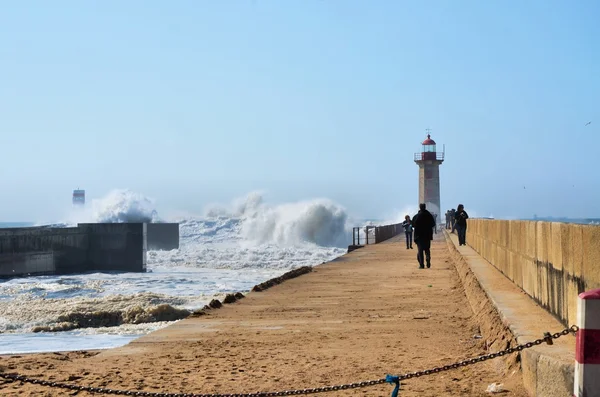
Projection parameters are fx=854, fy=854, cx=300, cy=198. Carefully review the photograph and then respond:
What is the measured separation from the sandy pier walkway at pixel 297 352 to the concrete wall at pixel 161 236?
162 feet

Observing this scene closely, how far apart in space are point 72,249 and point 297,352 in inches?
1228

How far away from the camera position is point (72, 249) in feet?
124

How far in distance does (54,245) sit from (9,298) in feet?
45.5

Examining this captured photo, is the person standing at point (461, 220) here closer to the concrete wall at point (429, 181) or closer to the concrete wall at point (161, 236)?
the concrete wall at point (161, 236)

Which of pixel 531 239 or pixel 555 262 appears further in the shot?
pixel 531 239

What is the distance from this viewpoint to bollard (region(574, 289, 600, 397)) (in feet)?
12.0

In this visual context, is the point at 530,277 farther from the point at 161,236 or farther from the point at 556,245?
the point at 161,236

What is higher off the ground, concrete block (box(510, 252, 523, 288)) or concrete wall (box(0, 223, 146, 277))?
concrete block (box(510, 252, 523, 288))

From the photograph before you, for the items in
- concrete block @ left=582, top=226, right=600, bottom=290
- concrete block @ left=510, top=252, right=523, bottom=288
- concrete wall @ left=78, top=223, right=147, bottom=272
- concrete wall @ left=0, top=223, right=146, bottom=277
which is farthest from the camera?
concrete wall @ left=78, top=223, right=147, bottom=272

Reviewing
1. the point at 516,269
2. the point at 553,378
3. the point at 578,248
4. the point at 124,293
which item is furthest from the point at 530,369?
the point at 124,293

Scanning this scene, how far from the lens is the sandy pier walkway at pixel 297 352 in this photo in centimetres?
646

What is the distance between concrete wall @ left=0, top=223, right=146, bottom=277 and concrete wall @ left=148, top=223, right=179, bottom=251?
22658 millimetres

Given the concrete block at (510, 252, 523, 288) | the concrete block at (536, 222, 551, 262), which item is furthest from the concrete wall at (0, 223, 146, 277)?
the concrete block at (536, 222, 551, 262)

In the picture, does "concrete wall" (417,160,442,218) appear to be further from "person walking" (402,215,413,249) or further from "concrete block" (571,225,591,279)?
"concrete block" (571,225,591,279)
